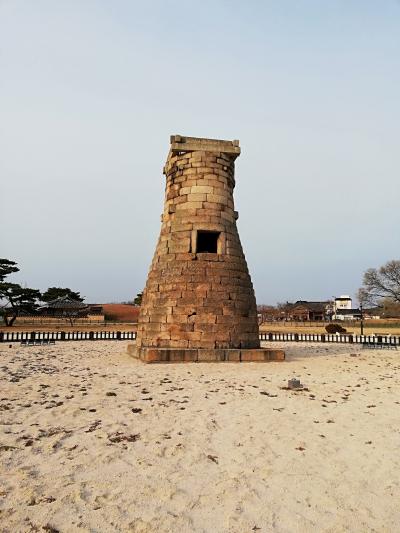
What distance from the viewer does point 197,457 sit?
4242 millimetres

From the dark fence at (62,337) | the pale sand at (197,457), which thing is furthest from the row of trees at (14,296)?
the pale sand at (197,457)

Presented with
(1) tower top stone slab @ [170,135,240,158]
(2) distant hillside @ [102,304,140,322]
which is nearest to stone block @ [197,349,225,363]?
(1) tower top stone slab @ [170,135,240,158]

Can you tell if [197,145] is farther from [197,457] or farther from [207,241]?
[197,457]

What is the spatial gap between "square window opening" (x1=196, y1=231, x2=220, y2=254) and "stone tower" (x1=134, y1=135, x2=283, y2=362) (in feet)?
0.17

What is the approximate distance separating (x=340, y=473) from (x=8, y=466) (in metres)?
3.29

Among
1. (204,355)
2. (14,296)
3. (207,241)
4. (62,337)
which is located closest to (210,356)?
→ (204,355)

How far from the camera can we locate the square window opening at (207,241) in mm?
13375

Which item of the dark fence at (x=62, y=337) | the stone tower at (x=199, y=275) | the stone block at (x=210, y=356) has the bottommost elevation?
the dark fence at (x=62, y=337)

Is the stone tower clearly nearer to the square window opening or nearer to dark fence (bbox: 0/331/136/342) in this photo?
the square window opening

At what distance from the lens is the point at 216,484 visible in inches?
142

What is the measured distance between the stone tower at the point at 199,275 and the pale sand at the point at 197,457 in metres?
3.84

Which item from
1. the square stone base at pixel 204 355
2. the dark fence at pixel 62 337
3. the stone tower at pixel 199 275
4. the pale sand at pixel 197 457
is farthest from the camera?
the dark fence at pixel 62 337

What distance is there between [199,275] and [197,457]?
8664 millimetres

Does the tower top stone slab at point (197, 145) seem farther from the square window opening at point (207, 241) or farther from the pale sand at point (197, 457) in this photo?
the pale sand at point (197, 457)
